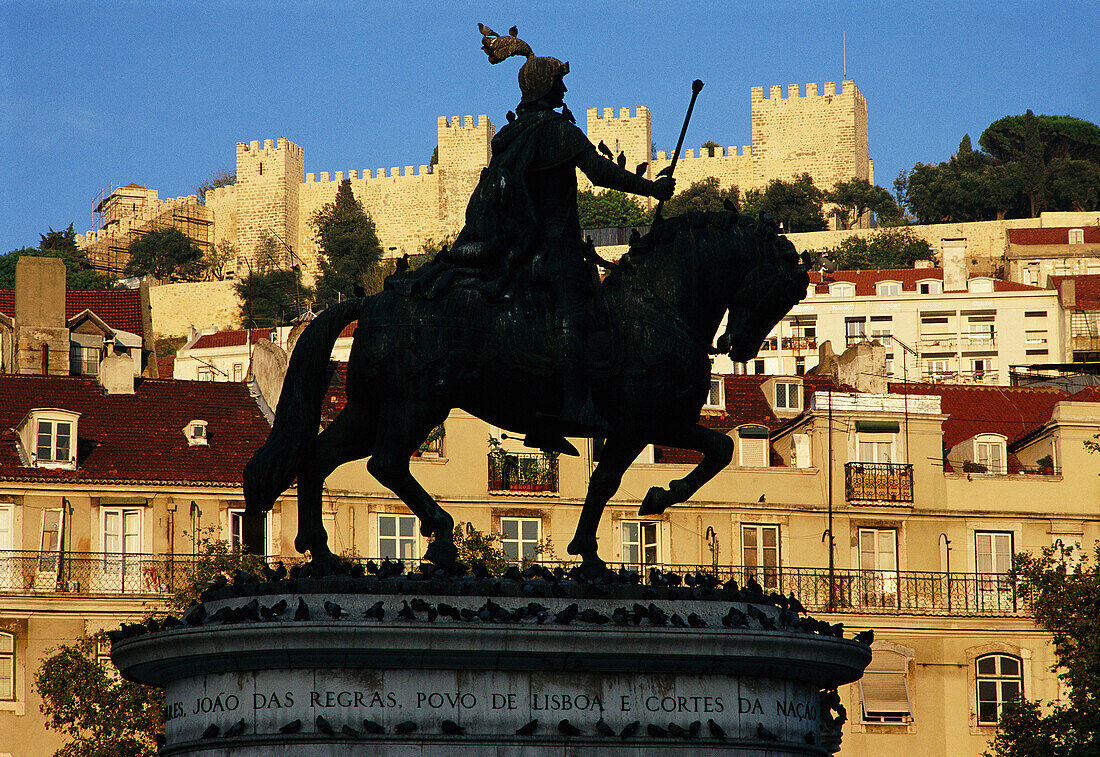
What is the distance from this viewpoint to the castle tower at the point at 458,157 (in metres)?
142

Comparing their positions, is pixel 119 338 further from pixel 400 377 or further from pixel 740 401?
pixel 400 377

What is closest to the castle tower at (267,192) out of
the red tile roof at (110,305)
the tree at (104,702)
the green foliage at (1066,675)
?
the red tile roof at (110,305)

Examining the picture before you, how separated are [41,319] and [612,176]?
44.9m

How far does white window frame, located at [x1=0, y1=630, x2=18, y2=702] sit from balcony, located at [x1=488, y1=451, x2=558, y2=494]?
10.5 m

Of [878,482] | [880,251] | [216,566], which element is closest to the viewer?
[216,566]

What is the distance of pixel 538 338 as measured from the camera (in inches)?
577

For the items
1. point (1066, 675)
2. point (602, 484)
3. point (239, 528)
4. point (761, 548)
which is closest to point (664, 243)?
point (602, 484)

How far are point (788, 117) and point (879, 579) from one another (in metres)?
102

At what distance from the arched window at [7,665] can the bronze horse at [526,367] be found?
27.7 metres

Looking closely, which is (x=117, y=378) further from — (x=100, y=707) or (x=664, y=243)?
(x=664, y=243)

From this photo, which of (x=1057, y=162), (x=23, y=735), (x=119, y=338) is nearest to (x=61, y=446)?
(x=23, y=735)

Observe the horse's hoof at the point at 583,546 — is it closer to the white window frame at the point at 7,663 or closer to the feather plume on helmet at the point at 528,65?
the feather plume on helmet at the point at 528,65

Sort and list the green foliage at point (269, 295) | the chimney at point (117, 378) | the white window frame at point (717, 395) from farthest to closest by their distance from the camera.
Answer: the green foliage at point (269, 295), the white window frame at point (717, 395), the chimney at point (117, 378)

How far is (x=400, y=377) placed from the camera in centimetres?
1464
